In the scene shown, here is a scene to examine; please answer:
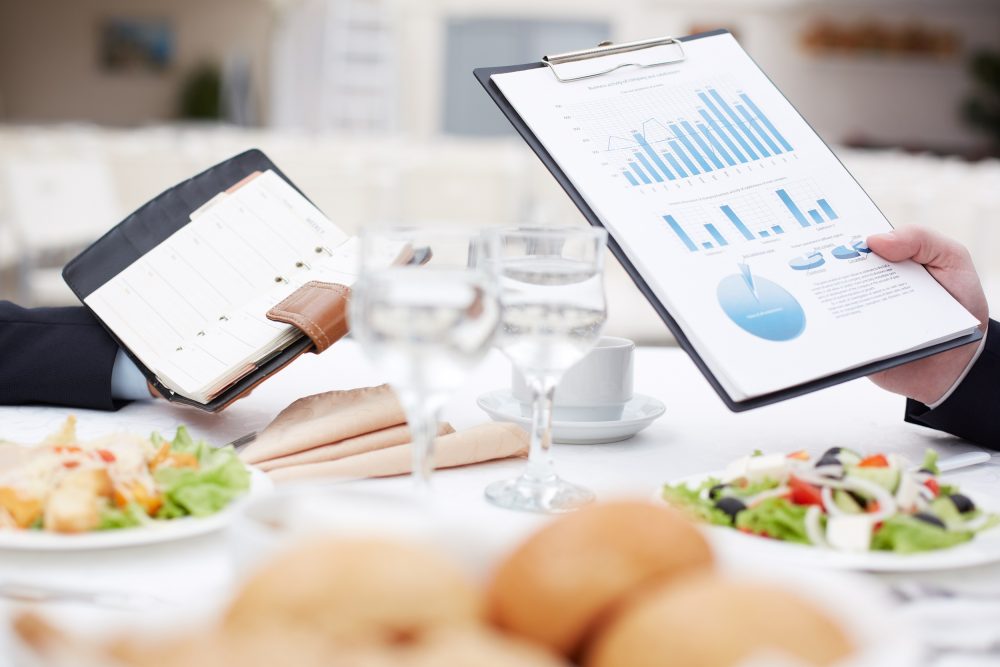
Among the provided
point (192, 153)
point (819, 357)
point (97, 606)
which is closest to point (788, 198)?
point (819, 357)

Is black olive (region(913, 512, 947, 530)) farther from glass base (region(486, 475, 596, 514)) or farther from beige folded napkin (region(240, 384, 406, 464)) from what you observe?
beige folded napkin (region(240, 384, 406, 464))

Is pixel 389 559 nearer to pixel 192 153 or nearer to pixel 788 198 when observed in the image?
pixel 788 198

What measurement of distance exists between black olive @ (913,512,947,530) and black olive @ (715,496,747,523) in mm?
107

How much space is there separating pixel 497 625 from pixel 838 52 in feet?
49.7

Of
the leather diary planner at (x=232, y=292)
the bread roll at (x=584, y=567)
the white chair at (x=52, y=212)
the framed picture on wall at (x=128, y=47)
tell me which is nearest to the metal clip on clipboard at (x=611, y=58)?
the leather diary planner at (x=232, y=292)

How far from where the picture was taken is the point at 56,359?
1069 mm

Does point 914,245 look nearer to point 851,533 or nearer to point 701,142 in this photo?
point 701,142

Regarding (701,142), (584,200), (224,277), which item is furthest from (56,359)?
(701,142)

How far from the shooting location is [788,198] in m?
0.97

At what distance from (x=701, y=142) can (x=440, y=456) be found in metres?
0.38

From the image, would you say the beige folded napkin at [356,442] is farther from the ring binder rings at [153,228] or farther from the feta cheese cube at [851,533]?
the feta cheese cube at [851,533]

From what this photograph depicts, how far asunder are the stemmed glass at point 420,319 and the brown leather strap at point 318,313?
33 centimetres

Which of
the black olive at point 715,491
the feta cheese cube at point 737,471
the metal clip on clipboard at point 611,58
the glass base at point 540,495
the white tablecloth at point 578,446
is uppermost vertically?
the metal clip on clipboard at point 611,58

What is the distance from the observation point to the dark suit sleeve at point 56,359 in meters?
1.06
